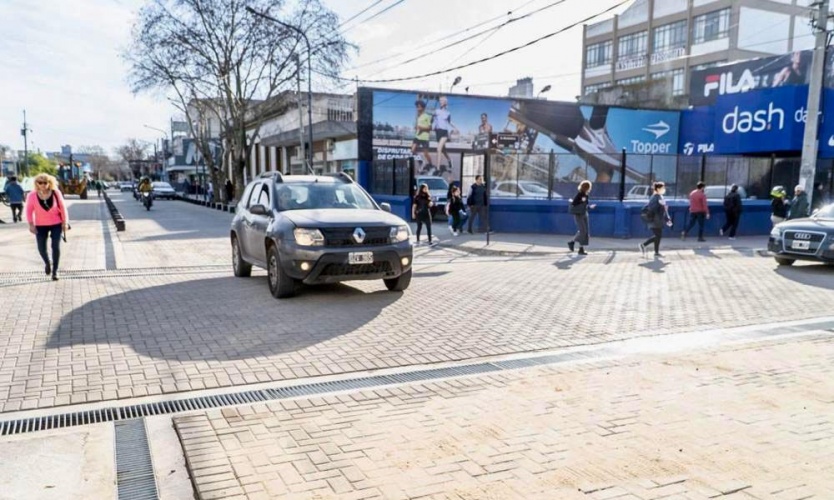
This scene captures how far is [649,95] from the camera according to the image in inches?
1916

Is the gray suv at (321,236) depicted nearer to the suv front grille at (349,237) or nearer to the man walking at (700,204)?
the suv front grille at (349,237)

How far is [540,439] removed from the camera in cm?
410

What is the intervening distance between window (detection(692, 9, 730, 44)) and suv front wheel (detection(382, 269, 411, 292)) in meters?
60.1

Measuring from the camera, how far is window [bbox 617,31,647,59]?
6819cm

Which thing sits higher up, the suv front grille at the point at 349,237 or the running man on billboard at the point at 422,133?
the running man on billboard at the point at 422,133

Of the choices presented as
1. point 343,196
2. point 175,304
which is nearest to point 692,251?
point 343,196

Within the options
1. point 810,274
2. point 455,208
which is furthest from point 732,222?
point 455,208

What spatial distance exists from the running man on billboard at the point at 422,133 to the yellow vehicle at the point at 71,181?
3934 cm

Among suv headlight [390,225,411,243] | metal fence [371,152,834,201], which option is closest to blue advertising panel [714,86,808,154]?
metal fence [371,152,834,201]

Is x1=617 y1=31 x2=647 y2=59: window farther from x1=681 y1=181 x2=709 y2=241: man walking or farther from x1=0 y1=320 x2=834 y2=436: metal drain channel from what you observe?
x1=0 y1=320 x2=834 y2=436: metal drain channel

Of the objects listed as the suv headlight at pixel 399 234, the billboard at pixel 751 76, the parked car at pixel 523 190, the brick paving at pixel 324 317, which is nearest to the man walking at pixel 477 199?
the parked car at pixel 523 190

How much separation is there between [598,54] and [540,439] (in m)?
77.0

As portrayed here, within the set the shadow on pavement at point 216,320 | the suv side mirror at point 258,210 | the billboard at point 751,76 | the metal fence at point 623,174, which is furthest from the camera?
the billboard at point 751,76

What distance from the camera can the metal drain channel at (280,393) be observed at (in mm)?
4363
